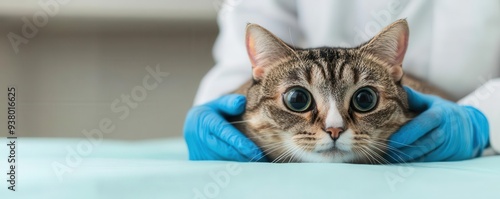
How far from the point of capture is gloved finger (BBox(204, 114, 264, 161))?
3.03 ft

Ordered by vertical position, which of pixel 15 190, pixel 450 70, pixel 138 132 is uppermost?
pixel 450 70

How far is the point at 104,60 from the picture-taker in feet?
8.30

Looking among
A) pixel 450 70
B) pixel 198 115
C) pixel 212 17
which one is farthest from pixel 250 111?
pixel 212 17

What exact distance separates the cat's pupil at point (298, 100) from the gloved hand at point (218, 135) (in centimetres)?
10

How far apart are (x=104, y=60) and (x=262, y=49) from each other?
1727mm

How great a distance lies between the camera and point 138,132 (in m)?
2.58

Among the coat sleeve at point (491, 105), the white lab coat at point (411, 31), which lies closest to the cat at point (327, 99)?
the coat sleeve at point (491, 105)

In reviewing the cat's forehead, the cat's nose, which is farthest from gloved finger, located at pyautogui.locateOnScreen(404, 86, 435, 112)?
the cat's nose

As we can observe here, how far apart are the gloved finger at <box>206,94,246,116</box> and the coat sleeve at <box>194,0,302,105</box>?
1.19ft

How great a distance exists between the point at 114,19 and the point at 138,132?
51 centimetres

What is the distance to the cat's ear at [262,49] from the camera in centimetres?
90

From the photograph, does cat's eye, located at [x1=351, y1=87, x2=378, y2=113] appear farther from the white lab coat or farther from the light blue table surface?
the white lab coat

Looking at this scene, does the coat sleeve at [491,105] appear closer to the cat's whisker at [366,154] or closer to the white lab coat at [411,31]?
the white lab coat at [411,31]

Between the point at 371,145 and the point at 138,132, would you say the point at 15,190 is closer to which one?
the point at 371,145
